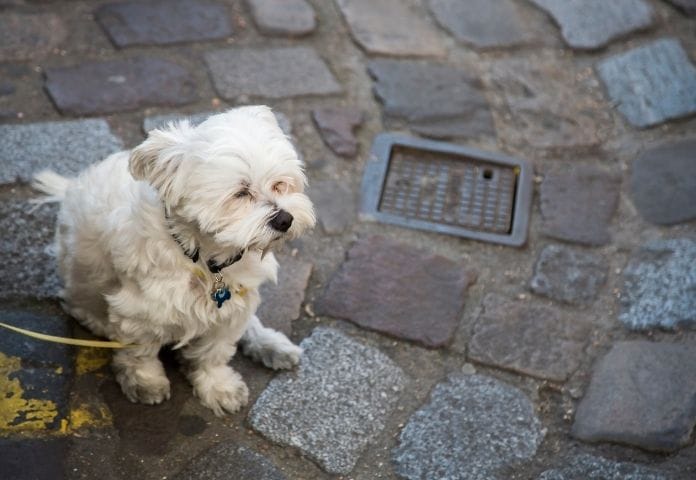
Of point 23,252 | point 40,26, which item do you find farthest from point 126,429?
point 40,26

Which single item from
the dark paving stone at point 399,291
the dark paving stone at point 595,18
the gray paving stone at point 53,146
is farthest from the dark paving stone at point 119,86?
the dark paving stone at point 595,18

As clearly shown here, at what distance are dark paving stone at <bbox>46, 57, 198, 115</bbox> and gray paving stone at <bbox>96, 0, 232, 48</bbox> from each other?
0.71 feet

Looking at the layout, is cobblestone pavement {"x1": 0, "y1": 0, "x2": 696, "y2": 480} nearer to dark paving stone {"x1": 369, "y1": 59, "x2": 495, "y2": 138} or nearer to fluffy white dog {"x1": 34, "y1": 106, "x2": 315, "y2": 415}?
dark paving stone {"x1": 369, "y1": 59, "x2": 495, "y2": 138}

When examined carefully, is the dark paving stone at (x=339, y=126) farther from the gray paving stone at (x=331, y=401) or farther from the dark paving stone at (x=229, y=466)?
the dark paving stone at (x=229, y=466)

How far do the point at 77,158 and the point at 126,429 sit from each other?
158 centimetres

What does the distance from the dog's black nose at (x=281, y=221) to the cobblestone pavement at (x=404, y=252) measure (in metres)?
1.00

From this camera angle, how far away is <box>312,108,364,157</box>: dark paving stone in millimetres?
4848

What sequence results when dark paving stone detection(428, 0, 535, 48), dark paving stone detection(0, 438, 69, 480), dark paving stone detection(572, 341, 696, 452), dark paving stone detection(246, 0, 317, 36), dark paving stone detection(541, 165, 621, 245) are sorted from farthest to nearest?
1. dark paving stone detection(428, 0, 535, 48)
2. dark paving stone detection(246, 0, 317, 36)
3. dark paving stone detection(541, 165, 621, 245)
4. dark paving stone detection(572, 341, 696, 452)
5. dark paving stone detection(0, 438, 69, 480)

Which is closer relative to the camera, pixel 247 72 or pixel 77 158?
pixel 77 158

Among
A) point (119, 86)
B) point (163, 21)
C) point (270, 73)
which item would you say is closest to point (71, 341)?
point (119, 86)

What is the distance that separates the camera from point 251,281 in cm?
334

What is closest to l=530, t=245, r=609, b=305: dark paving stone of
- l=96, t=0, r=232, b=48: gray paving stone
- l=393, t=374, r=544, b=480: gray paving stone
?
l=393, t=374, r=544, b=480: gray paving stone

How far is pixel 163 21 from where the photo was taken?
541 cm

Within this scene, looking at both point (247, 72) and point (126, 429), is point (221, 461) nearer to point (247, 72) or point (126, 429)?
point (126, 429)
